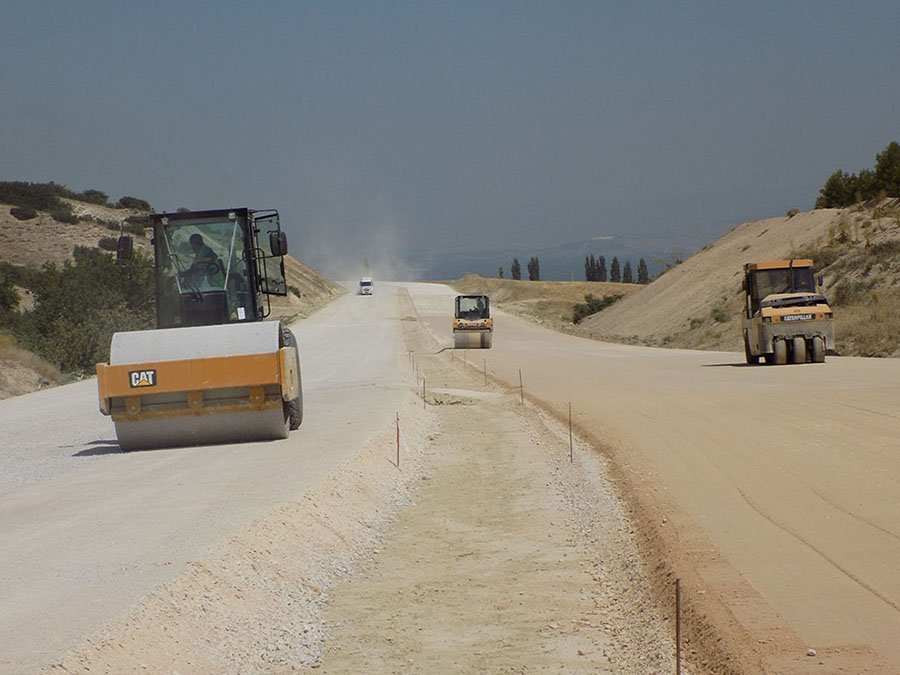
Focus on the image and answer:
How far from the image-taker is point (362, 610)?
27.9 ft

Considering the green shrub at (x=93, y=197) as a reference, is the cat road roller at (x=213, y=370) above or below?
below

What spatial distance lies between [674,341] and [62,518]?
143ft

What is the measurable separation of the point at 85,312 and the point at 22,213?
50084mm

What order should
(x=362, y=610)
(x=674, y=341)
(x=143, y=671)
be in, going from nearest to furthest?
(x=143, y=671)
(x=362, y=610)
(x=674, y=341)

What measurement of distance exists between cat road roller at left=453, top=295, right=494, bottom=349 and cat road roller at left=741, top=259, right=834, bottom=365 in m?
16.3

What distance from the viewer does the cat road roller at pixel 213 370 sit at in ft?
46.8

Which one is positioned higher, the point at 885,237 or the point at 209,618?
the point at 885,237

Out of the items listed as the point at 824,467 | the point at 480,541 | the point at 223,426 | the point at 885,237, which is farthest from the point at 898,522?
the point at 885,237

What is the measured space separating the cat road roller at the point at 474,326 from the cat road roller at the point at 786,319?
16.3 m

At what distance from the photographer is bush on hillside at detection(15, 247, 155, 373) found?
36938mm

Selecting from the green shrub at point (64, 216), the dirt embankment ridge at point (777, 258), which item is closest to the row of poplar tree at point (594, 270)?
the dirt embankment ridge at point (777, 258)

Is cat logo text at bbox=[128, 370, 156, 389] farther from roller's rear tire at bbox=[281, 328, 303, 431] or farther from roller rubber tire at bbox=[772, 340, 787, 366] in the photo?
roller rubber tire at bbox=[772, 340, 787, 366]

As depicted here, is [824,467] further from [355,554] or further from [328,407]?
[328,407]

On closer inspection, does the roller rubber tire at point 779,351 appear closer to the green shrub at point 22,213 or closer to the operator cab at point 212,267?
the operator cab at point 212,267
